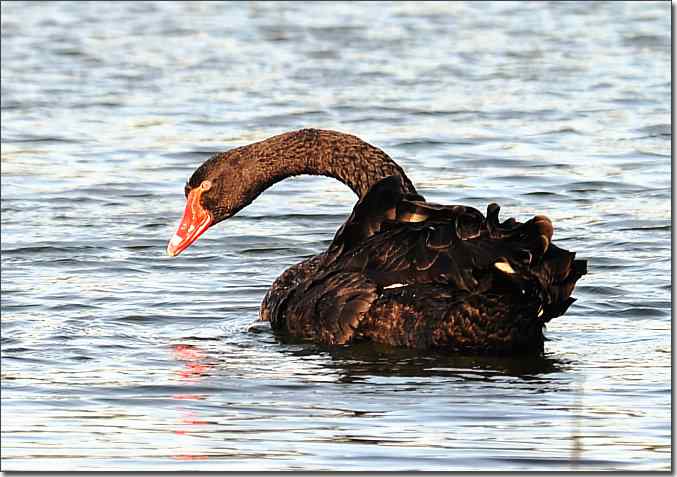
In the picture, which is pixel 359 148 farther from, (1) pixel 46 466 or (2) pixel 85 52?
(2) pixel 85 52

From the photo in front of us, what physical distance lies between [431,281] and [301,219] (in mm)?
3717

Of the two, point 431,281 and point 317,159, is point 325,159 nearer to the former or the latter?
point 317,159

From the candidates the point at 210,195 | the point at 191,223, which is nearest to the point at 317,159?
the point at 210,195

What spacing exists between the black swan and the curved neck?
2.42 feet

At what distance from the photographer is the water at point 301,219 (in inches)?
247

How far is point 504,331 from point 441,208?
62 cm

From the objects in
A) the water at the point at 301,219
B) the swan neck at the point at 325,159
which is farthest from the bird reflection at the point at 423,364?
the swan neck at the point at 325,159

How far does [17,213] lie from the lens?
11.2 m

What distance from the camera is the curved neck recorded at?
8.88m

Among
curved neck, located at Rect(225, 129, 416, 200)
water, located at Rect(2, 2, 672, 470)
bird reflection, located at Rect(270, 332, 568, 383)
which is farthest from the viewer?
curved neck, located at Rect(225, 129, 416, 200)

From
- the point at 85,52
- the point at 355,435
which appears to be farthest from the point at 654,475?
the point at 85,52

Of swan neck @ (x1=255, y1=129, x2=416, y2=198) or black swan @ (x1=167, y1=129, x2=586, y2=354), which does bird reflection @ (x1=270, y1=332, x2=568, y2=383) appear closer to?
black swan @ (x1=167, y1=129, x2=586, y2=354)

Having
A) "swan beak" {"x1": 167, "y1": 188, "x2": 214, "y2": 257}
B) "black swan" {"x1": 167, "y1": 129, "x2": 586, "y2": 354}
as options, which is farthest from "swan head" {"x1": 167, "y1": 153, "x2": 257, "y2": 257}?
"black swan" {"x1": 167, "y1": 129, "x2": 586, "y2": 354}

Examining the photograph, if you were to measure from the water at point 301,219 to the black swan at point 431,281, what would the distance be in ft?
0.44
